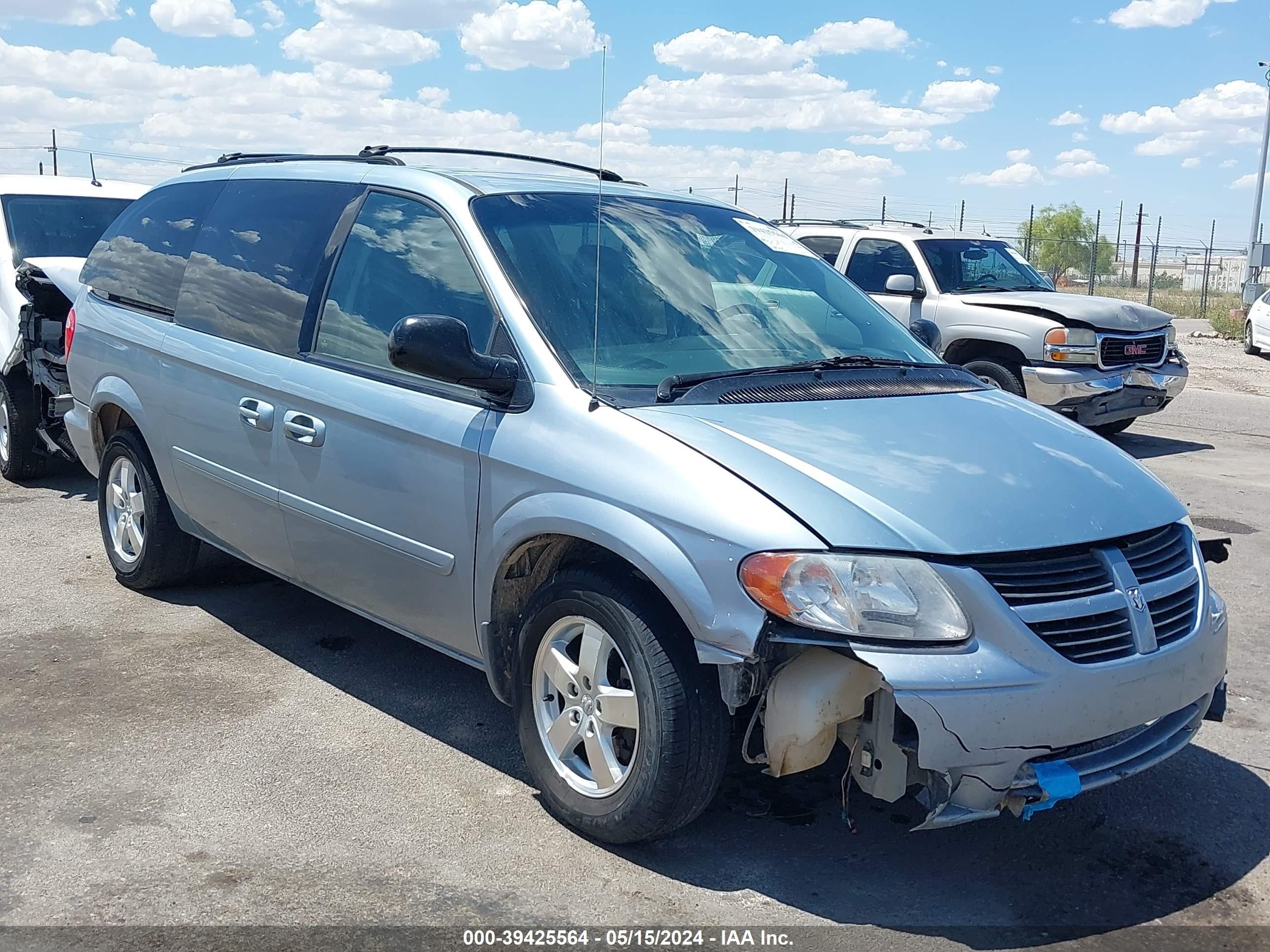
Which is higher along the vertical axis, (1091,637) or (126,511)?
(1091,637)

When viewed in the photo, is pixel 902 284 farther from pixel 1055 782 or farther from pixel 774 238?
pixel 1055 782

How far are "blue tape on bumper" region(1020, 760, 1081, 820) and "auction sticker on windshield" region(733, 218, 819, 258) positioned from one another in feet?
7.86

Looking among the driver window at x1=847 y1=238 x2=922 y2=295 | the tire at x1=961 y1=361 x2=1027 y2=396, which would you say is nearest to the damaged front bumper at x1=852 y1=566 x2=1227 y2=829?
the tire at x1=961 y1=361 x2=1027 y2=396

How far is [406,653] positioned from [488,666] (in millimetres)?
1429

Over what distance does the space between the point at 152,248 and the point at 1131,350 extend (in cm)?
806

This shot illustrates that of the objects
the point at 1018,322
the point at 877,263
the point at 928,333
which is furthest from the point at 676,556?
the point at 877,263

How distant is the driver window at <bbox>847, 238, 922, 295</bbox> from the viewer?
11555mm

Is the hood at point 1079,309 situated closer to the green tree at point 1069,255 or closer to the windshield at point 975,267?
the windshield at point 975,267

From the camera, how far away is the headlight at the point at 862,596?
9.91 ft

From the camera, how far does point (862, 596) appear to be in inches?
119

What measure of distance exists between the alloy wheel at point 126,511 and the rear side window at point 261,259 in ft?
3.09

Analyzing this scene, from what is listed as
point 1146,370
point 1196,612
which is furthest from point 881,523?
point 1146,370

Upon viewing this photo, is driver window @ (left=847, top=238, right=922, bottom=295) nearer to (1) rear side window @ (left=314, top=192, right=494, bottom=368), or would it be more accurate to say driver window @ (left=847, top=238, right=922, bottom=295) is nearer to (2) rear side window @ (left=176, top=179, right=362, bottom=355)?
(2) rear side window @ (left=176, top=179, right=362, bottom=355)

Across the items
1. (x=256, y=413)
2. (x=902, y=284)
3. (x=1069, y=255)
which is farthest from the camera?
(x=1069, y=255)
